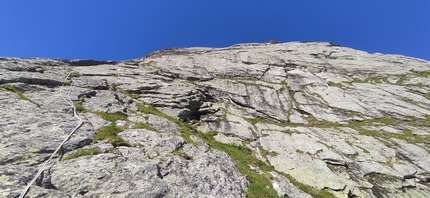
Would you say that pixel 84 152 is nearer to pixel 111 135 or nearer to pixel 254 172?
pixel 111 135

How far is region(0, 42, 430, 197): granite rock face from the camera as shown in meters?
12.3

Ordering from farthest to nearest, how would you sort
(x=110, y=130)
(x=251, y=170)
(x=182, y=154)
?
(x=251, y=170) → (x=110, y=130) → (x=182, y=154)

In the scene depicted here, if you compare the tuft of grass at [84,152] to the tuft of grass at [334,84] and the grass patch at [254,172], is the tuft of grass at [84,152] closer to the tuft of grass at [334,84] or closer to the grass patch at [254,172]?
the grass patch at [254,172]

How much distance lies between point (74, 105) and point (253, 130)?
19.6 meters

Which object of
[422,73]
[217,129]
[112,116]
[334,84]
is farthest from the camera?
[422,73]

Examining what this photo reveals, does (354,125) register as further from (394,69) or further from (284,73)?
(394,69)

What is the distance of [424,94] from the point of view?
4212cm

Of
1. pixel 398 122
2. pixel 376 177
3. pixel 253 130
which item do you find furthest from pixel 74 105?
pixel 398 122

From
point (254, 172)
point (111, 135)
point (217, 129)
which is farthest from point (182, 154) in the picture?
point (217, 129)

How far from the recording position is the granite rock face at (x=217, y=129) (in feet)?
40.5

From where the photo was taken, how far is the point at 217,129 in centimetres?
2883

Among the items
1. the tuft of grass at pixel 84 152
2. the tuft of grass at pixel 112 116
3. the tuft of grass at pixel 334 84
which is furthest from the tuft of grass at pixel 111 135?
the tuft of grass at pixel 334 84

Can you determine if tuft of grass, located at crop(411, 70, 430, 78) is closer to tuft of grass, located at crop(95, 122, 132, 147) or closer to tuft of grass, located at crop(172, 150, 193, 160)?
tuft of grass, located at crop(172, 150, 193, 160)

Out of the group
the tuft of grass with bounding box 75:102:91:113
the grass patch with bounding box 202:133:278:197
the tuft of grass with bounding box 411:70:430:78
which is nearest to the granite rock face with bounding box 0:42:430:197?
the grass patch with bounding box 202:133:278:197
